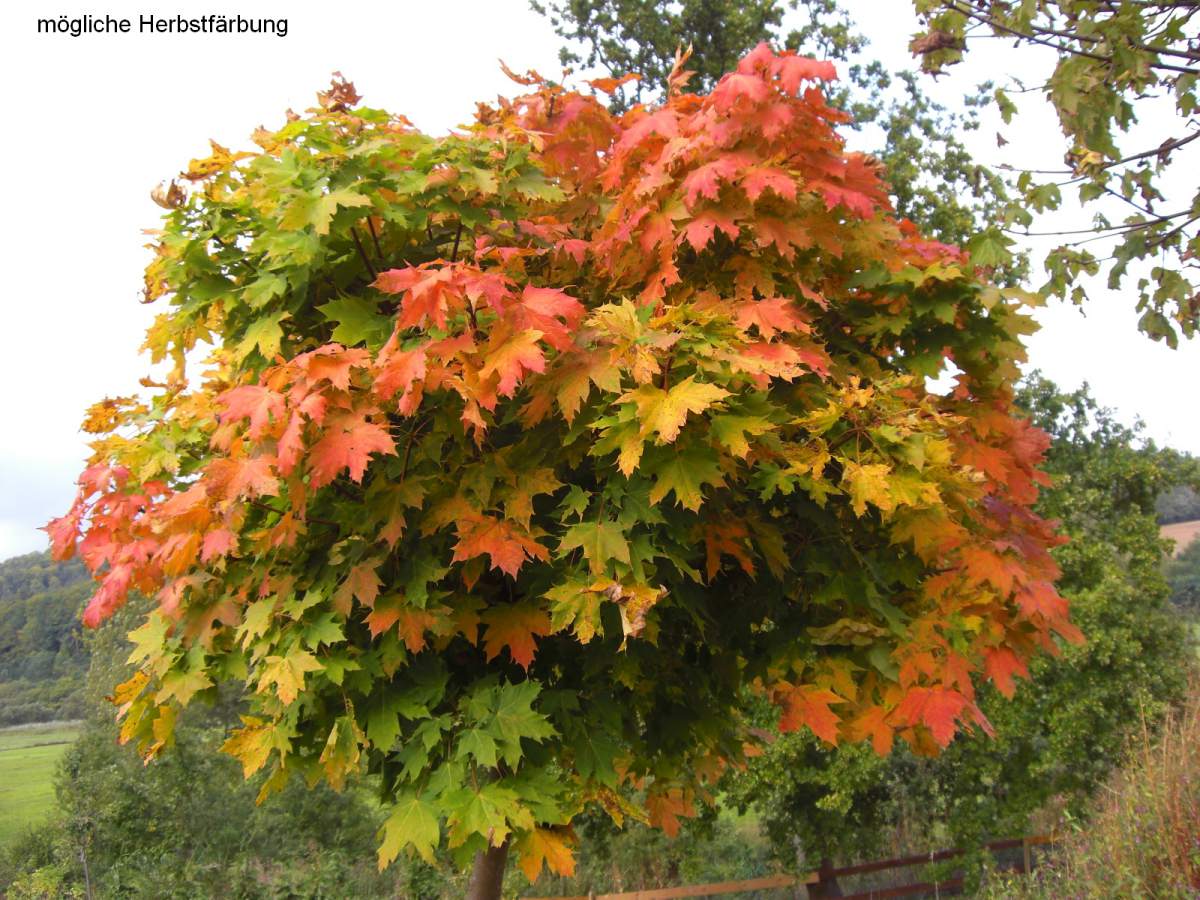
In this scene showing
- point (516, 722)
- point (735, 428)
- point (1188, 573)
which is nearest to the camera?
point (735, 428)

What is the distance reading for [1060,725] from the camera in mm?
10547

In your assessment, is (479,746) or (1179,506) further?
(1179,506)

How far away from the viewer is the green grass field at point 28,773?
11.9 meters

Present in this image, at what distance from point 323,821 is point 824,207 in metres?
11.4

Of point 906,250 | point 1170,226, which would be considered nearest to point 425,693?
point 906,250

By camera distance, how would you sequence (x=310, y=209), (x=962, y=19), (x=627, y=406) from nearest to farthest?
(x=627, y=406), (x=310, y=209), (x=962, y=19)

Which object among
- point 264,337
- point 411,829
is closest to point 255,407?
point 264,337

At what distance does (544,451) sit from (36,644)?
51.3ft

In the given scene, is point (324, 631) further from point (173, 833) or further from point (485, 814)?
point (173, 833)

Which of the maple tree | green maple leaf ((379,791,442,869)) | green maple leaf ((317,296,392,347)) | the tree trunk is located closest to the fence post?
the tree trunk

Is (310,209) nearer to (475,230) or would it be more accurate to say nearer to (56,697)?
(475,230)

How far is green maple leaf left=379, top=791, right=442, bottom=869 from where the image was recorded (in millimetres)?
2441

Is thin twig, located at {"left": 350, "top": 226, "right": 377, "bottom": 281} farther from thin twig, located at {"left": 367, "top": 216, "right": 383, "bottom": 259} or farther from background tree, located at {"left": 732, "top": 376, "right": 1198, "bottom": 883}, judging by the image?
background tree, located at {"left": 732, "top": 376, "right": 1198, "bottom": 883}

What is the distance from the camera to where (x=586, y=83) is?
127 inches
